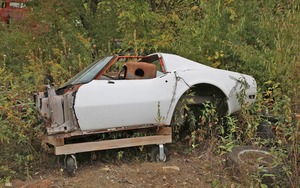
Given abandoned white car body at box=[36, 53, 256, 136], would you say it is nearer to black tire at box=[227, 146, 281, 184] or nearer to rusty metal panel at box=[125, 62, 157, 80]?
rusty metal panel at box=[125, 62, 157, 80]

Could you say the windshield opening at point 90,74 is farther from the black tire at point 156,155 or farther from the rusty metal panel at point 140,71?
the black tire at point 156,155

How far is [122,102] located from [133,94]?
0.19 m

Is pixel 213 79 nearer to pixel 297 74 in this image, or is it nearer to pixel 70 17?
pixel 297 74

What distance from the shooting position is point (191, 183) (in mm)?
4793

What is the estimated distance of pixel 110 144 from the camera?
5230 millimetres

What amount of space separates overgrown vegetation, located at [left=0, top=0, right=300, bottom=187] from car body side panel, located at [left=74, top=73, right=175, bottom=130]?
2.20 ft

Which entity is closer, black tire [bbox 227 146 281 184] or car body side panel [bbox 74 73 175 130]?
black tire [bbox 227 146 281 184]

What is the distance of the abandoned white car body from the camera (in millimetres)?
5000

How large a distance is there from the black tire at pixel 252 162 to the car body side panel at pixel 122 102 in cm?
119

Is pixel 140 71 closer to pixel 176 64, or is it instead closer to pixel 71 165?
pixel 176 64

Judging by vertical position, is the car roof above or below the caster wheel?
above

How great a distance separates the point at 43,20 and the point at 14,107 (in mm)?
5045

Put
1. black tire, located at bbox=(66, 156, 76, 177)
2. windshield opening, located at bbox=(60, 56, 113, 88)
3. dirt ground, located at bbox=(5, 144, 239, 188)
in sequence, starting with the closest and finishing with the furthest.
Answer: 1. dirt ground, located at bbox=(5, 144, 239, 188)
2. black tire, located at bbox=(66, 156, 76, 177)
3. windshield opening, located at bbox=(60, 56, 113, 88)

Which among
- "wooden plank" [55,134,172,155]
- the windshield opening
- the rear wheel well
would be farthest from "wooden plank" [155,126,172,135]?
the windshield opening
